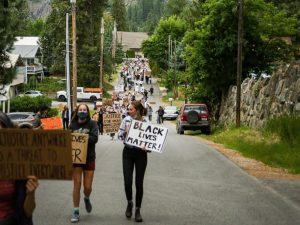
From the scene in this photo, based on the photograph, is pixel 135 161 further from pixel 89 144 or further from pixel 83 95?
pixel 83 95

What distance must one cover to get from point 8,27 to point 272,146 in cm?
928

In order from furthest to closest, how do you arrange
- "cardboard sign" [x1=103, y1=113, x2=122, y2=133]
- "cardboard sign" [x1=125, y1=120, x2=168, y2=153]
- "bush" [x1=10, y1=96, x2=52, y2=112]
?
"bush" [x1=10, y1=96, x2=52, y2=112], "cardboard sign" [x1=103, y1=113, x2=122, y2=133], "cardboard sign" [x1=125, y1=120, x2=168, y2=153]

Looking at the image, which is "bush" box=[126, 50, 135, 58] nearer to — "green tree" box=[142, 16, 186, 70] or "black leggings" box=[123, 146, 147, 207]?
"green tree" box=[142, 16, 186, 70]

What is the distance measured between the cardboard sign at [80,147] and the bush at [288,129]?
12.0 meters

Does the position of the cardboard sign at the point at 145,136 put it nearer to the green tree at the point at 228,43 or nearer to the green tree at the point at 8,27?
the green tree at the point at 8,27

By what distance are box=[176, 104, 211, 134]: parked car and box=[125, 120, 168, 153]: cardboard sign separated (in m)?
24.3

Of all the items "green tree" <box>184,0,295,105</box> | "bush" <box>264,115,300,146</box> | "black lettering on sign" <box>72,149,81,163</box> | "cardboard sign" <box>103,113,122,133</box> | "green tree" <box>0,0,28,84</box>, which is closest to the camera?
"black lettering on sign" <box>72,149,81,163</box>

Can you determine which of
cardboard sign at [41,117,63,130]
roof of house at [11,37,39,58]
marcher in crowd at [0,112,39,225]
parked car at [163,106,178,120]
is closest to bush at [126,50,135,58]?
roof of house at [11,37,39,58]

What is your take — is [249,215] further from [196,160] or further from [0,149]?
[196,160]

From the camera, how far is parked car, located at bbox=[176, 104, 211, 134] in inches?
1356

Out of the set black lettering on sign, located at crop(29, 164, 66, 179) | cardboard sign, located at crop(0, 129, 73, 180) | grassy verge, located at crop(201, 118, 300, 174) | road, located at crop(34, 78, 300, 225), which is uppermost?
cardboard sign, located at crop(0, 129, 73, 180)

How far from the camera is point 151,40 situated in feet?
386

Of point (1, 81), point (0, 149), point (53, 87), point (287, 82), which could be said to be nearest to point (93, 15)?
point (53, 87)

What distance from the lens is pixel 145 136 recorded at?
9.61m
